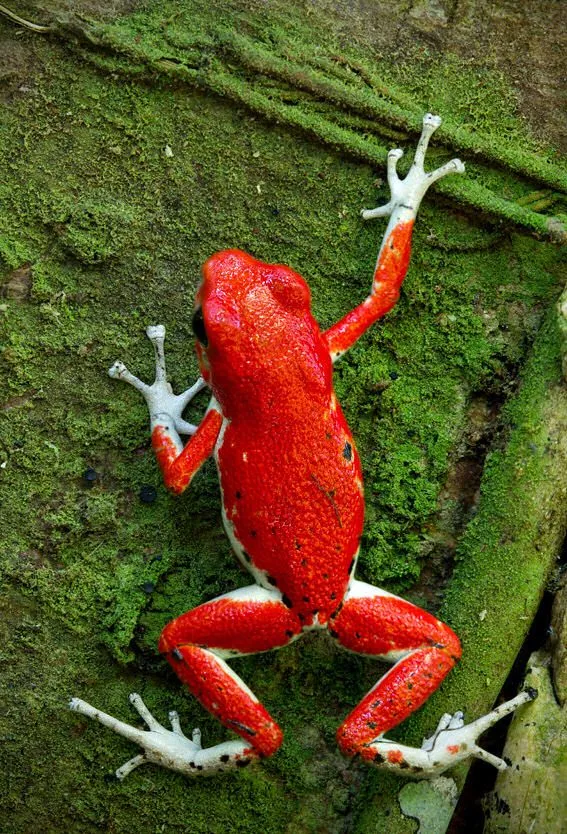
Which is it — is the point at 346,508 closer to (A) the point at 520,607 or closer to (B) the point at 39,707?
(A) the point at 520,607

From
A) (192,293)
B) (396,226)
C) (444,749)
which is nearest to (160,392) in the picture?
(192,293)

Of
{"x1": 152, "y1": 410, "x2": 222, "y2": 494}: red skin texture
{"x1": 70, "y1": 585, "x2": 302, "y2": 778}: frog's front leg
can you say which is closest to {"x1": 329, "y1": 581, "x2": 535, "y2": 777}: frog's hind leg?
{"x1": 70, "y1": 585, "x2": 302, "y2": 778}: frog's front leg

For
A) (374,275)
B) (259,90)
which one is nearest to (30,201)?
(259,90)

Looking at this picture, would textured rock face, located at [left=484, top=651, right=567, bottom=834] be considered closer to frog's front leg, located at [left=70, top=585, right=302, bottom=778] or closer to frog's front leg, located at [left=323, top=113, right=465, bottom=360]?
frog's front leg, located at [left=70, top=585, right=302, bottom=778]

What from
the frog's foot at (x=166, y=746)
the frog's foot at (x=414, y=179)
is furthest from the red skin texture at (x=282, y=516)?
the frog's foot at (x=414, y=179)

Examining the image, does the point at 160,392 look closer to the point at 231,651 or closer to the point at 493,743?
the point at 231,651
